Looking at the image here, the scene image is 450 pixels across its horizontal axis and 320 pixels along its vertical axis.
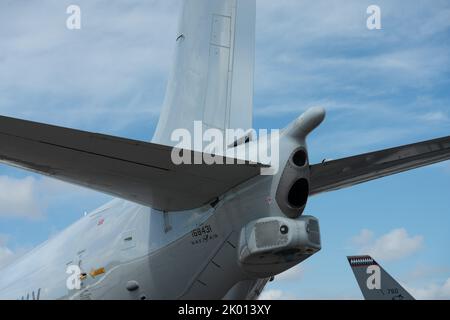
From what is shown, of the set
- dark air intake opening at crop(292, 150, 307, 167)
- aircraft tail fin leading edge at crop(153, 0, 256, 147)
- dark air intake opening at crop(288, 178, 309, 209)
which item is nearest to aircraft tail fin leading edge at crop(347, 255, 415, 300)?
aircraft tail fin leading edge at crop(153, 0, 256, 147)

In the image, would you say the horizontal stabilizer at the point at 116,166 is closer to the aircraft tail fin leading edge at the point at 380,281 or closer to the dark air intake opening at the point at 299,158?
the dark air intake opening at the point at 299,158

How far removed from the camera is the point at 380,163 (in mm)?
9461

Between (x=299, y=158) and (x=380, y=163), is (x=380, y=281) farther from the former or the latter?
(x=299, y=158)

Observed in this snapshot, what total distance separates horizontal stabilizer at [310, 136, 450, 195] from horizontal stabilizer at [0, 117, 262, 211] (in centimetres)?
124

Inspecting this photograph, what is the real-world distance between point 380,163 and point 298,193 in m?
1.31

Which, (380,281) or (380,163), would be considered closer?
(380,163)

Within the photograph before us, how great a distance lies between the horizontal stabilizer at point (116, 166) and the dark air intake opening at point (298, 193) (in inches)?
21.7

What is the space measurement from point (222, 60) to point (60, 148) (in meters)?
5.12

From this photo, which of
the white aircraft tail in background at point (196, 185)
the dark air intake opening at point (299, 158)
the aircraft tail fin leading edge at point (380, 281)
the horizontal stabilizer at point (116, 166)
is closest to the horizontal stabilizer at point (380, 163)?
the white aircraft tail in background at point (196, 185)

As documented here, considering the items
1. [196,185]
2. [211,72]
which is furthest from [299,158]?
[211,72]
